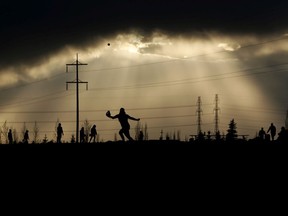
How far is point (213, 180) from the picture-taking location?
30.1 meters

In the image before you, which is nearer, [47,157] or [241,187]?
[241,187]

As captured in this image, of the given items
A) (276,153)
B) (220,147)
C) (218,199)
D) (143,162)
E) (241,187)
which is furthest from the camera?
(220,147)

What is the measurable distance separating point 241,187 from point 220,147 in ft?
36.0

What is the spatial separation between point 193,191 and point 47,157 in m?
11.1

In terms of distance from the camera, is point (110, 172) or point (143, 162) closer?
point (110, 172)

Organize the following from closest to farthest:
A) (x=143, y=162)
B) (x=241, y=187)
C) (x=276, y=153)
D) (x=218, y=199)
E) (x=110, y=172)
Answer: (x=218, y=199)
(x=241, y=187)
(x=110, y=172)
(x=143, y=162)
(x=276, y=153)

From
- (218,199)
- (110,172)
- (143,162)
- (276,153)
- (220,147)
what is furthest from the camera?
(220,147)

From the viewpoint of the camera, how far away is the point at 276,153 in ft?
122

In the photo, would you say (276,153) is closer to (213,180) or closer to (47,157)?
(213,180)

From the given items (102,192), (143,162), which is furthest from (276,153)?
(102,192)

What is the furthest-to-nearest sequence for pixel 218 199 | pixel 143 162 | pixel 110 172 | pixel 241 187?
pixel 143 162
pixel 110 172
pixel 241 187
pixel 218 199

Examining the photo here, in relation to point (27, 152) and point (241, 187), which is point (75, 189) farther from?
point (27, 152)

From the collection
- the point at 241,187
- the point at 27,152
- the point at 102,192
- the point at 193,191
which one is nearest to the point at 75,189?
the point at 102,192

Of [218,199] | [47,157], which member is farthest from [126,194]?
[47,157]
